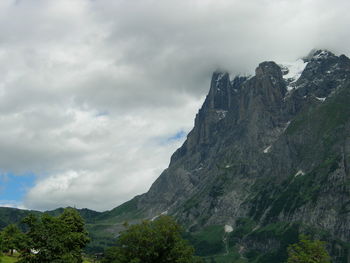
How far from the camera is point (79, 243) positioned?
8750 centimetres

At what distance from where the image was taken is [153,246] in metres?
78.8

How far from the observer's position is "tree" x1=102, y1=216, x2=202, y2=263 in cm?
7838

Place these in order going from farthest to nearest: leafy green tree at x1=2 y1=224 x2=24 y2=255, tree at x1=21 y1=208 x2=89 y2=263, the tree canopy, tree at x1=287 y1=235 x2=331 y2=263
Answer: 1. the tree canopy
2. leafy green tree at x1=2 y1=224 x2=24 y2=255
3. tree at x1=287 y1=235 x2=331 y2=263
4. tree at x1=21 y1=208 x2=89 y2=263

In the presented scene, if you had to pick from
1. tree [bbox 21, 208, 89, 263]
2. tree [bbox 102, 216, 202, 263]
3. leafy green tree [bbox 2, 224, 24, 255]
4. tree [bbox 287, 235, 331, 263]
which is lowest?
tree [bbox 287, 235, 331, 263]

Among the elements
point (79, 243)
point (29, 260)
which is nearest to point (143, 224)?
point (79, 243)

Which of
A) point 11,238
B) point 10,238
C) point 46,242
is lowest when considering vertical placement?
point 46,242

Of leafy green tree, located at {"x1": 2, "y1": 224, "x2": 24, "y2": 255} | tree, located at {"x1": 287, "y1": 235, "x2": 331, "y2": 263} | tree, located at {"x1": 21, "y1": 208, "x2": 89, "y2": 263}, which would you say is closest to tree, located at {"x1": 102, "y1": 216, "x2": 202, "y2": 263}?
tree, located at {"x1": 21, "y1": 208, "x2": 89, "y2": 263}

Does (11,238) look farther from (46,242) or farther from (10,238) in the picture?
(46,242)

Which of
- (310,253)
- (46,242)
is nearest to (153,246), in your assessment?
(46,242)

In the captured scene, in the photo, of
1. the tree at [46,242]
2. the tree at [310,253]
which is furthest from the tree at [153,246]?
the tree at [310,253]

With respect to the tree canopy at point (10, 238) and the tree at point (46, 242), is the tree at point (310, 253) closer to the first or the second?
the tree at point (46, 242)

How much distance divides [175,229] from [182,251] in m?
5.04

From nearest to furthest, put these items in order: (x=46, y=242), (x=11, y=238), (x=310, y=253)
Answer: (x=46, y=242)
(x=310, y=253)
(x=11, y=238)

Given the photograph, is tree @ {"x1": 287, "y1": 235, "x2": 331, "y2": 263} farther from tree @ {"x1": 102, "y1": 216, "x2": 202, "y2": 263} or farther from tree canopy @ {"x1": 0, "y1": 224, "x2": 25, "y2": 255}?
tree canopy @ {"x1": 0, "y1": 224, "x2": 25, "y2": 255}
